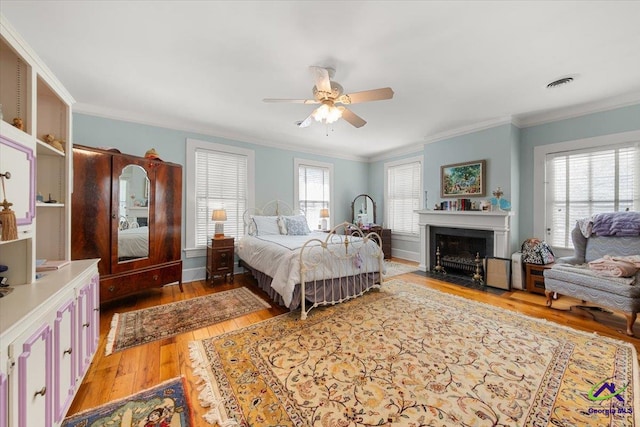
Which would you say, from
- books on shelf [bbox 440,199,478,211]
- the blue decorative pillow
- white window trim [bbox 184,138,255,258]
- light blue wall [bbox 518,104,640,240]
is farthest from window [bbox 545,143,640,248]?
white window trim [bbox 184,138,255,258]

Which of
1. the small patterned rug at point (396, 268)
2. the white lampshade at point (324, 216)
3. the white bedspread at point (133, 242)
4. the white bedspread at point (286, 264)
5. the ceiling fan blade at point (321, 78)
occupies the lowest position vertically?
the small patterned rug at point (396, 268)

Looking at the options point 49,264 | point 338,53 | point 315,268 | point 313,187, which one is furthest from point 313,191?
point 49,264

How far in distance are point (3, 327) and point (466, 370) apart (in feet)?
8.88

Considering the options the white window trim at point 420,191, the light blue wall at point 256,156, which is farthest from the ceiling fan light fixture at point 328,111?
the white window trim at point 420,191

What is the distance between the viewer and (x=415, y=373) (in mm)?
1916

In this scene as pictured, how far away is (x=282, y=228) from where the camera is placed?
15.4 feet

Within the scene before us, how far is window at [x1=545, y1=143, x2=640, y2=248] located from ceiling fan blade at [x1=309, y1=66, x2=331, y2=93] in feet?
12.9

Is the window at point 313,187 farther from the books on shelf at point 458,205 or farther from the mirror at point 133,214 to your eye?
the mirror at point 133,214

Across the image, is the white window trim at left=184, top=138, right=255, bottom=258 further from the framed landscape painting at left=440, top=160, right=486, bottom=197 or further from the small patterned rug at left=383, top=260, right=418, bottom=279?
the framed landscape painting at left=440, top=160, right=486, bottom=197

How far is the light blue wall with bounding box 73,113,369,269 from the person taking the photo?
366 centimetres

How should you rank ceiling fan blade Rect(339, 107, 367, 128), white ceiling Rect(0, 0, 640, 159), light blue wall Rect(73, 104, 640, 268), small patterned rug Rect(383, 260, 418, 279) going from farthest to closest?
small patterned rug Rect(383, 260, 418, 279)
light blue wall Rect(73, 104, 640, 268)
ceiling fan blade Rect(339, 107, 367, 128)
white ceiling Rect(0, 0, 640, 159)

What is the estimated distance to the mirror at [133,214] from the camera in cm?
312

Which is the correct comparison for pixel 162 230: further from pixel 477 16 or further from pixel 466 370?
pixel 477 16

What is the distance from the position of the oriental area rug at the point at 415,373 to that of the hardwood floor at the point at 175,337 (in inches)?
6.5
